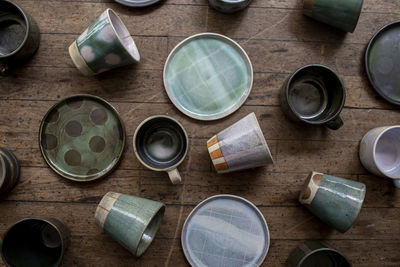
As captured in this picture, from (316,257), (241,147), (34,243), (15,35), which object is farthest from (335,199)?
(15,35)

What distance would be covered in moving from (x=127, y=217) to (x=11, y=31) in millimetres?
794

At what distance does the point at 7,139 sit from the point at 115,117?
0.40 metres

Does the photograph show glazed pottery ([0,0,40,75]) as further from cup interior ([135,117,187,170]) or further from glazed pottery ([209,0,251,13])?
glazed pottery ([209,0,251,13])

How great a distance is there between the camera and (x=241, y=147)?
87 cm

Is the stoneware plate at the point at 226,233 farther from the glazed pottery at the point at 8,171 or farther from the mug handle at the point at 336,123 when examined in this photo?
the glazed pottery at the point at 8,171

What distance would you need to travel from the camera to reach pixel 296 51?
1.03 m

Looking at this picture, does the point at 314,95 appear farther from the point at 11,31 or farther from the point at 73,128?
the point at 11,31

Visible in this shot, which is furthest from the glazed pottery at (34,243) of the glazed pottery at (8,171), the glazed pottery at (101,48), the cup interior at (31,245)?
the glazed pottery at (101,48)

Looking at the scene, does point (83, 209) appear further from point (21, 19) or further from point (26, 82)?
point (21, 19)

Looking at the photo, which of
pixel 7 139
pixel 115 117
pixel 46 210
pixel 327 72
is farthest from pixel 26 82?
pixel 327 72

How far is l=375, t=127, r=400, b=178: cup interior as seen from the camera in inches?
40.7

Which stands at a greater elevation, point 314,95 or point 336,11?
point 336,11

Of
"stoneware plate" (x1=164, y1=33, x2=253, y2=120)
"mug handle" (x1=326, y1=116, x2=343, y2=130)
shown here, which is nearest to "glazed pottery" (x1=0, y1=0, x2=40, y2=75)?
"stoneware plate" (x1=164, y1=33, x2=253, y2=120)

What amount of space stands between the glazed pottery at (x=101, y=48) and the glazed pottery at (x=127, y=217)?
0.43 meters
